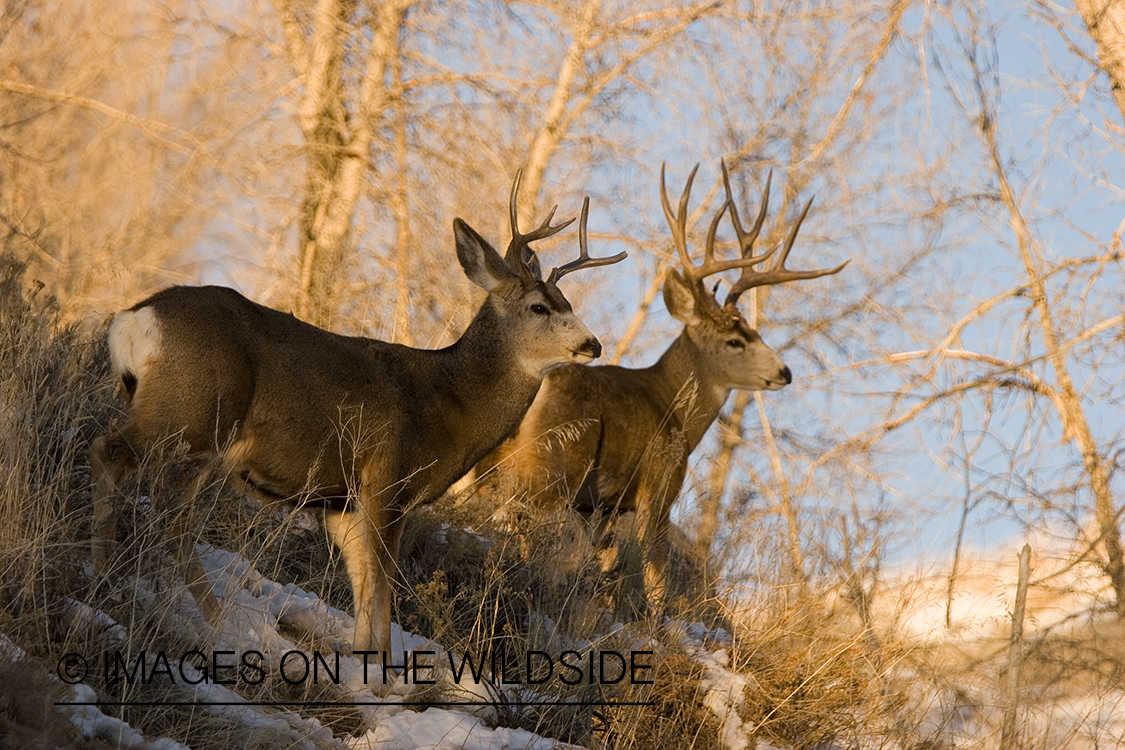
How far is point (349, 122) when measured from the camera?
11.6 metres

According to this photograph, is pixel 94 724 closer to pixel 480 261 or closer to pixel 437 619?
pixel 437 619

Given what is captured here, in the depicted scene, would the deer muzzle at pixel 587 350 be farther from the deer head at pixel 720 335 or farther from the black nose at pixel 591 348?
the deer head at pixel 720 335

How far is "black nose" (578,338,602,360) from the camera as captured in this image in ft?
22.1

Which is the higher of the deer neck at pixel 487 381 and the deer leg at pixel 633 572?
the deer neck at pixel 487 381

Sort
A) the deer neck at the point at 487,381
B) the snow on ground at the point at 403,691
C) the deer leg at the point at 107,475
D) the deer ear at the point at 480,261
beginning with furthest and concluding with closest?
the deer ear at the point at 480,261, the deer neck at the point at 487,381, the deer leg at the point at 107,475, the snow on ground at the point at 403,691

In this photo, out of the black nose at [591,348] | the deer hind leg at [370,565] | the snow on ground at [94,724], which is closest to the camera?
the snow on ground at [94,724]

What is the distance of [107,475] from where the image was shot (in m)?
5.23

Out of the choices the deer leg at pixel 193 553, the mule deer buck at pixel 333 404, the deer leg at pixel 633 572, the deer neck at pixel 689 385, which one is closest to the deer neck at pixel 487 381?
the mule deer buck at pixel 333 404

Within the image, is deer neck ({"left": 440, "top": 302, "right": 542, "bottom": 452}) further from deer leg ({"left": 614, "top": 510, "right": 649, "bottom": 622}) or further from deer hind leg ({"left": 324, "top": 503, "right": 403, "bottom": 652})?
deer leg ({"left": 614, "top": 510, "right": 649, "bottom": 622})

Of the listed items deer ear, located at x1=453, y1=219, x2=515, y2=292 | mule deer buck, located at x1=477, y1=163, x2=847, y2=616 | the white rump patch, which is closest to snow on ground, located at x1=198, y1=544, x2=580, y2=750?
the white rump patch

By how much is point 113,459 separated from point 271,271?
647 centimetres

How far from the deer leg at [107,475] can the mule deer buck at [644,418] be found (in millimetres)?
3082

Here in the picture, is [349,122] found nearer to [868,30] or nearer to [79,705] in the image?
[868,30]

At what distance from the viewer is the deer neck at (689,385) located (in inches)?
400
